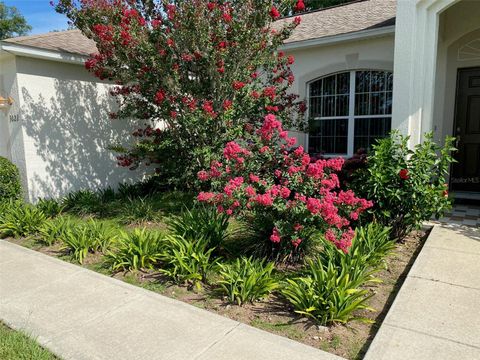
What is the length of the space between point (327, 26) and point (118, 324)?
28.8 ft

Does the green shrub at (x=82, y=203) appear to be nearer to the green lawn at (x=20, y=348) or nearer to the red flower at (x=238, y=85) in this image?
the red flower at (x=238, y=85)

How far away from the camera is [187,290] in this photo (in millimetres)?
4379

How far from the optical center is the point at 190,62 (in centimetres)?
716

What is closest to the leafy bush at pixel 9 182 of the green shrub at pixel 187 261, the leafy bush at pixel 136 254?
the leafy bush at pixel 136 254

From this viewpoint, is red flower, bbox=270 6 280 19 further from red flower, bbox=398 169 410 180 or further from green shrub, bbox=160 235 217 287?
green shrub, bbox=160 235 217 287

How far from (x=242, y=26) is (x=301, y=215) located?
3884 mm

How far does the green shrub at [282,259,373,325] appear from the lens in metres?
3.50

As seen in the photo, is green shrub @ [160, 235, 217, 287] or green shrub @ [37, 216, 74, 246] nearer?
green shrub @ [160, 235, 217, 287]

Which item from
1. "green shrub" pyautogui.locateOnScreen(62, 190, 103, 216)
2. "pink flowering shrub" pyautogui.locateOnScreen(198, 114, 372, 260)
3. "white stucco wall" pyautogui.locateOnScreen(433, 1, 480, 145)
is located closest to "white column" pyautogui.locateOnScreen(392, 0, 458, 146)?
"white stucco wall" pyautogui.locateOnScreen(433, 1, 480, 145)

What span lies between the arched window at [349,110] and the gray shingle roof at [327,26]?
106cm

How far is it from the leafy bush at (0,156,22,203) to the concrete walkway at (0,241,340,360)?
3614mm

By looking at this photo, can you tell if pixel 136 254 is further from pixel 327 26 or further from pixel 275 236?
pixel 327 26

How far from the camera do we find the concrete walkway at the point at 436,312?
2.97 meters

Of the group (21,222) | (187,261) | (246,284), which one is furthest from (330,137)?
(21,222)
